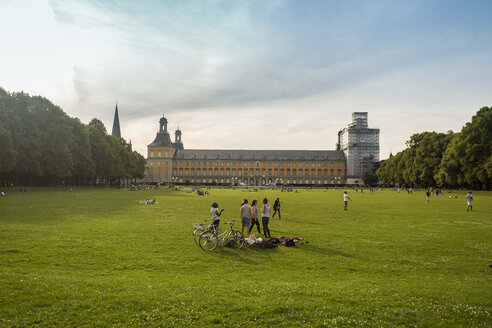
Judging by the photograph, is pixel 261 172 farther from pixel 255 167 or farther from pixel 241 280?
pixel 241 280

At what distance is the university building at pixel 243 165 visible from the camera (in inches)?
5118

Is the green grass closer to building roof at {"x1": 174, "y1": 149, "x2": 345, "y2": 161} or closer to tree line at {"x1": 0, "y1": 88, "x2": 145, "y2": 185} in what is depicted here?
tree line at {"x1": 0, "y1": 88, "x2": 145, "y2": 185}

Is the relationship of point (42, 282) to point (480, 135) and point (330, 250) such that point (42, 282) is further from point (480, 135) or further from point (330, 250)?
point (480, 135)

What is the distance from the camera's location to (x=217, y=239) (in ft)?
36.4

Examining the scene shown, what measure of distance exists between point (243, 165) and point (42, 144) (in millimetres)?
95631

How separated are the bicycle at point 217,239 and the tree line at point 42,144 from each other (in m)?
34.6

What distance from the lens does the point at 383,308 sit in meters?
5.86

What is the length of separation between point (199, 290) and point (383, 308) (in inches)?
133

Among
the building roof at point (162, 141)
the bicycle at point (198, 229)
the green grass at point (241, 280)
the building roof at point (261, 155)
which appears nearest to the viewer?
the green grass at point (241, 280)

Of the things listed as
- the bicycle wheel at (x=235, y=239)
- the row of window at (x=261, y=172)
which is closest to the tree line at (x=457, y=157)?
the bicycle wheel at (x=235, y=239)

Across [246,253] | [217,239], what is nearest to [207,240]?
[217,239]

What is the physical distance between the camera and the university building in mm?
130000

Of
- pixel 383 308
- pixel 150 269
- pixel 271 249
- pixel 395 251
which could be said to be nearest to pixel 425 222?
pixel 395 251

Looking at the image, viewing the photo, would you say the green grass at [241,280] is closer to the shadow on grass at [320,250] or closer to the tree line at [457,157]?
the shadow on grass at [320,250]
